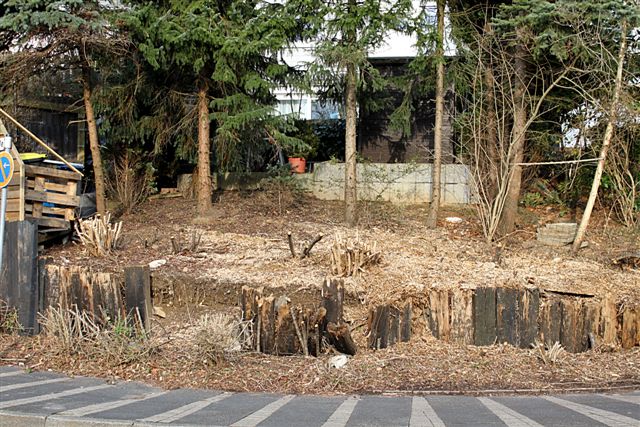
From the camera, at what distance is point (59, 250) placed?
11828 millimetres

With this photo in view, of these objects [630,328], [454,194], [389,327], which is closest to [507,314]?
[389,327]

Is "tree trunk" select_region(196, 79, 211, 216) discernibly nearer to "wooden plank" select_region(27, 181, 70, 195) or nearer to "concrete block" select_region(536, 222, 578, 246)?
"wooden plank" select_region(27, 181, 70, 195)

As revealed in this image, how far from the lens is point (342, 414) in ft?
19.5

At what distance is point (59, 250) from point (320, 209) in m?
5.84

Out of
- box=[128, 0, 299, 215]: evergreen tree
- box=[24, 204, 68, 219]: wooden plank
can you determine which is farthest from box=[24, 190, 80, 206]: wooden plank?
box=[128, 0, 299, 215]: evergreen tree

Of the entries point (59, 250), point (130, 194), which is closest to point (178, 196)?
point (130, 194)

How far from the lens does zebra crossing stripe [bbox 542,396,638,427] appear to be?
221 inches

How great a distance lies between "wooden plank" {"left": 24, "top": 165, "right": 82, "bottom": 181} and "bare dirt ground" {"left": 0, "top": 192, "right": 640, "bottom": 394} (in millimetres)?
1307

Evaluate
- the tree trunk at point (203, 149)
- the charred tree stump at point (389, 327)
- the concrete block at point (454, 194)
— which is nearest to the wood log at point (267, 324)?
the charred tree stump at point (389, 327)

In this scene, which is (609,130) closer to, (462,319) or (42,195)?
(462,319)

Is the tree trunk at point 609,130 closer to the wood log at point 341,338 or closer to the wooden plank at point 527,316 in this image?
the wooden plank at point 527,316

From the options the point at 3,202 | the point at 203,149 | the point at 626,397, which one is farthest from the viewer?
the point at 203,149

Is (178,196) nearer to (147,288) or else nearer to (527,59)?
(147,288)

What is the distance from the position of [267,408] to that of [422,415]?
4.74 feet
